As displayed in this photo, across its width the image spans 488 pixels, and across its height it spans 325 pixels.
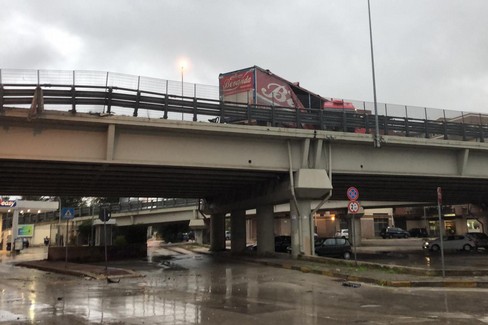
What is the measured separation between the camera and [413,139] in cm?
2469

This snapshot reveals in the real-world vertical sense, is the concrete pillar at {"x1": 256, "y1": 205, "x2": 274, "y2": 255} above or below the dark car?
above

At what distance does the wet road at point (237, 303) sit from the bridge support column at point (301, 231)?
7422 mm

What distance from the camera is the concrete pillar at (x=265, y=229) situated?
94.6 ft

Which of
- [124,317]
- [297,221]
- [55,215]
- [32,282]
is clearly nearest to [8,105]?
[32,282]

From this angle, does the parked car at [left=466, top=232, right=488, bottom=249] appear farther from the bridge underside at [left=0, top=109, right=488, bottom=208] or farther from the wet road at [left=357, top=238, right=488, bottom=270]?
the bridge underside at [left=0, top=109, right=488, bottom=208]

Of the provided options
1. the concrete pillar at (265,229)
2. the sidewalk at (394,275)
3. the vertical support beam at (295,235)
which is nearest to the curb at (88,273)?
the sidewalk at (394,275)

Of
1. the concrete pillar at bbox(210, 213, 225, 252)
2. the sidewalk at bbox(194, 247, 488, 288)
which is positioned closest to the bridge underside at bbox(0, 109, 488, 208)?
the sidewalk at bbox(194, 247, 488, 288)

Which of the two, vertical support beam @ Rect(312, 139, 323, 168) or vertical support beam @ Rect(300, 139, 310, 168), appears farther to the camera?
vertical support beam @ Rect(312, 139, 323, 168)

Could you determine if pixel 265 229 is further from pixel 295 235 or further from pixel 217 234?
pixel 217 234

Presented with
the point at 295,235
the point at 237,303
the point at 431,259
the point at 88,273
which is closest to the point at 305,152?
the point at 295,235

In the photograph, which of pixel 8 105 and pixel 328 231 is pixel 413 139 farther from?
pixel 328 231

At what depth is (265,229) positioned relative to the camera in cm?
2909

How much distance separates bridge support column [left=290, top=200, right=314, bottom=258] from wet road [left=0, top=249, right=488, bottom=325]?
7.42m

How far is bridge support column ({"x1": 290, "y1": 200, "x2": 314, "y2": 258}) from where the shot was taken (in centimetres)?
2420
